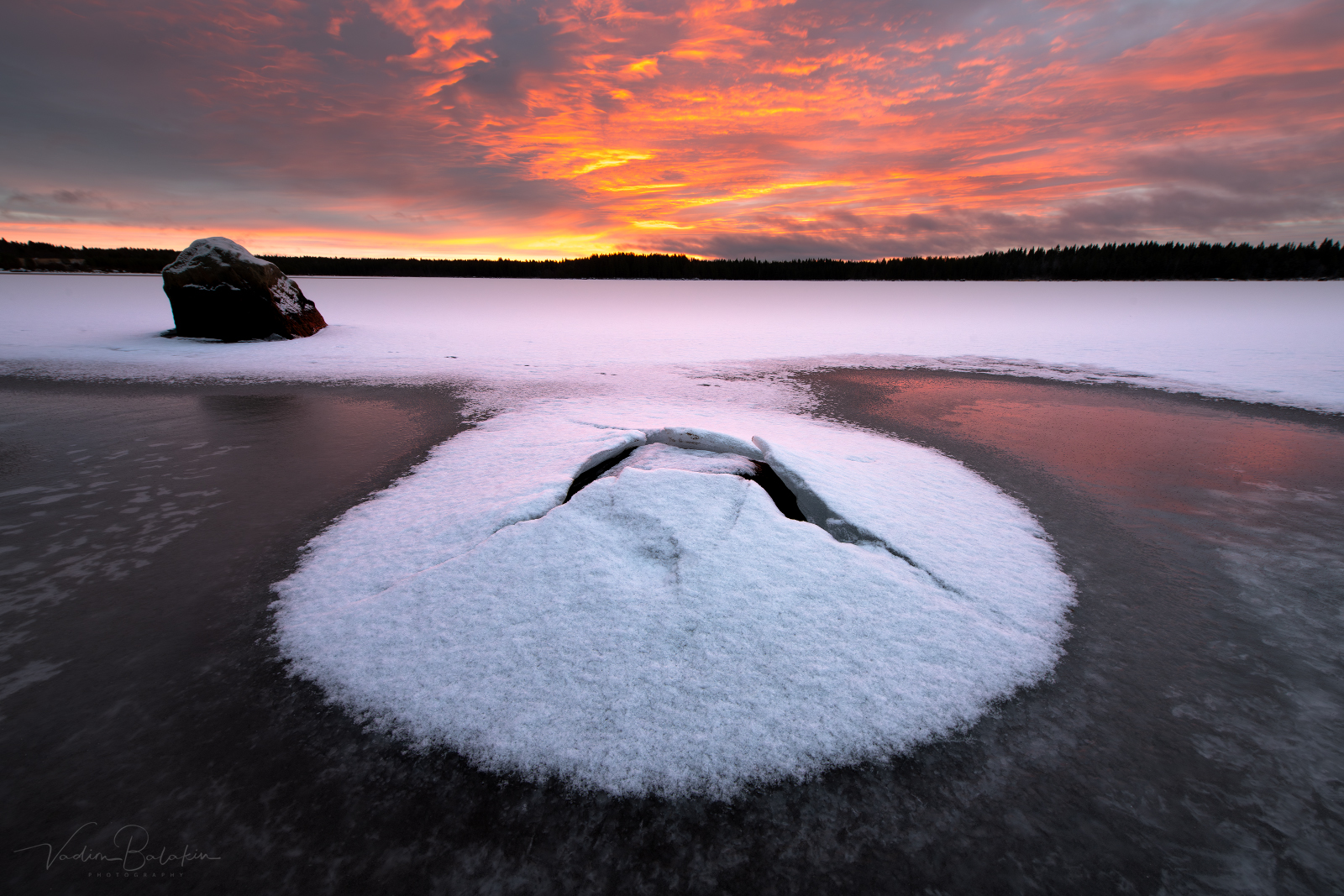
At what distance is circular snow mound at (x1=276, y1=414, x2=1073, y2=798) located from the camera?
1833 millimetres

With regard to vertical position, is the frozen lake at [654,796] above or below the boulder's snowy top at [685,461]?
below

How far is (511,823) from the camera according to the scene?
1.58 m

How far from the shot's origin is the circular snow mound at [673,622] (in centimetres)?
183

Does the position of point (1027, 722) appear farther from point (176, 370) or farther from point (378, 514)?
point (176, 370)

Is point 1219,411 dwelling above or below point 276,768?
above

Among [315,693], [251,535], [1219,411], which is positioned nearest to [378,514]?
[251,535]

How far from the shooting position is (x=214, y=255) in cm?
988

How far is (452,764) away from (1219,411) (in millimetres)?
8575
